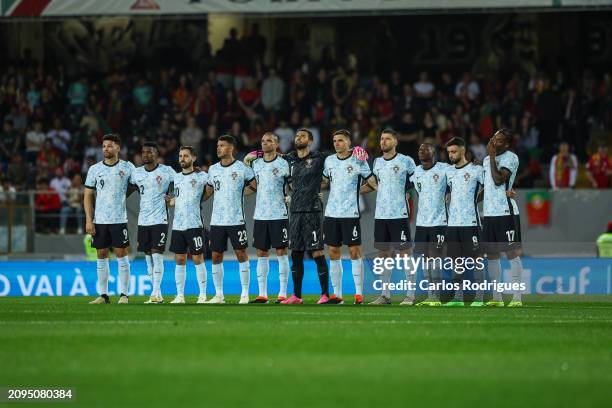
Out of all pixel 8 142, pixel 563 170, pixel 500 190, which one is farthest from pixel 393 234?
pixel 8 142

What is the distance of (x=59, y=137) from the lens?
30156 millimetres

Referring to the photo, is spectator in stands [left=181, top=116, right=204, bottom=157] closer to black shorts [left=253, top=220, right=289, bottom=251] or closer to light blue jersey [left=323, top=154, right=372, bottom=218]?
black shorts [left=253, top=220, right=289, bottom=251]

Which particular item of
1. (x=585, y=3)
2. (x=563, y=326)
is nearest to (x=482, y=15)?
(x=585, y=3)

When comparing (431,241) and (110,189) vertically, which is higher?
(110,189)

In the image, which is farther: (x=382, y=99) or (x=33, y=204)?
(x=382, y=99)

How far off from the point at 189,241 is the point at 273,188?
1.41 meters

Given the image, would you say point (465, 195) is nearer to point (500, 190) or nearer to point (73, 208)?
point (500, 190)

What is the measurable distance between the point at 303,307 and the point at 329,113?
13.0m

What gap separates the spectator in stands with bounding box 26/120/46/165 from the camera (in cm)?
2967

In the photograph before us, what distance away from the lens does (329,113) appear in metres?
29.7

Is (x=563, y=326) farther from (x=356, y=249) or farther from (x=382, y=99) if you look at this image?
(x=382, y=99)

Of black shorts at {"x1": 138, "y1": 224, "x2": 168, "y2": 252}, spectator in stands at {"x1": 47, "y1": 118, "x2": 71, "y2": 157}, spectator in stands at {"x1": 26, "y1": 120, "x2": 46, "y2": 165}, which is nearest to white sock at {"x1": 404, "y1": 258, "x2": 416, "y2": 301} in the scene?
black shorts at {"x1": 138, "y1": 224, "x2": 168, "y2": 252}

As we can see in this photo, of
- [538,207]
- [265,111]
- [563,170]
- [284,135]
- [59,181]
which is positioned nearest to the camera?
[538,207]

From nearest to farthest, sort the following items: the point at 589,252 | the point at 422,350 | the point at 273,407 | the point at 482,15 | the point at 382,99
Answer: the point at 273,407
the point at 422,350
the point at 589,252
the point at 382,99
the point at 482,15
